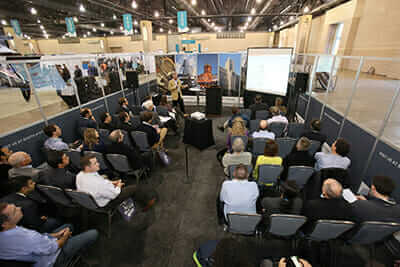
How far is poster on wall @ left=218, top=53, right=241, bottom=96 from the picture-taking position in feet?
26.6

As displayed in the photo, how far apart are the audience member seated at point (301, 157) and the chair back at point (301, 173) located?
0.10 m

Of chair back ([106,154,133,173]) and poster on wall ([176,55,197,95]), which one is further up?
poster on wall ([176,55,197,95])

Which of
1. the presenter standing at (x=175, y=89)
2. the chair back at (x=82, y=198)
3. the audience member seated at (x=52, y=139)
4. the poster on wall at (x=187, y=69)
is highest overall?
the poster on wall at (x=187, y=69)

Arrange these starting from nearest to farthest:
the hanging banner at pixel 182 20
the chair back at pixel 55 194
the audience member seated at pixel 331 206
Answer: the audience member seated at pixel 331 206 → the chair back at pixel 55 194 → the hanging banner at pixel 182 20

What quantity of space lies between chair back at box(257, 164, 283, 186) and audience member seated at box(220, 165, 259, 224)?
0.62 meters

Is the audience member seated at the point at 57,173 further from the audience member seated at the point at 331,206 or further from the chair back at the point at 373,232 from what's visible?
Answer: the chair back at the point at 373,232

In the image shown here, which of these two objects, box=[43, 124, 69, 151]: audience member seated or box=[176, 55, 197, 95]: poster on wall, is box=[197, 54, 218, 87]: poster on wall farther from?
box=[43, 124, 69, 151]: audience member seated

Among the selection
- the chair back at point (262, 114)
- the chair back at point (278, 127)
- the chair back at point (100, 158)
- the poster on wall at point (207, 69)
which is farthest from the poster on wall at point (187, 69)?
the chair back at point (100, 158)

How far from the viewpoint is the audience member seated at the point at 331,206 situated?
1817 millimetres

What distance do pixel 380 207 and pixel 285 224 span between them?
3.20 feet

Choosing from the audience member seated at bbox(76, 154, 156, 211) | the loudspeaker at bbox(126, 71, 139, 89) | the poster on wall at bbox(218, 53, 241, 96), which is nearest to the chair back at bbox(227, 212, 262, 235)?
the audience member seated at bbox(76, 154, 156, 211)

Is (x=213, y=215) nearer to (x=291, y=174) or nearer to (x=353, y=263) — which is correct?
(x=291, y=174)

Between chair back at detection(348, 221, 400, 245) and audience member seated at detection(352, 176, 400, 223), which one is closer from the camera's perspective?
chair back at detection(348, 221, 400, 245)

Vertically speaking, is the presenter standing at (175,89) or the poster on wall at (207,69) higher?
the poster on wall at (207,69)
